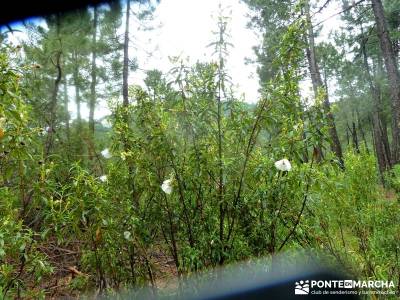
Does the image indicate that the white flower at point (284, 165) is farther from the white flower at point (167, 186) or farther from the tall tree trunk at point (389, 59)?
the tall tree trunk at point (389, 59)

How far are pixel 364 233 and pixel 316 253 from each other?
1308 mm

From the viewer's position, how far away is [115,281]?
2.35 m

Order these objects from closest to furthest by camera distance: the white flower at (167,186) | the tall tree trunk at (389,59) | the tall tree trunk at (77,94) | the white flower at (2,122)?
Result: the white flower at (2,122), the white flower at (167,186), the tall tree trunk at (389,59), the tall tree trunk at (77,94)

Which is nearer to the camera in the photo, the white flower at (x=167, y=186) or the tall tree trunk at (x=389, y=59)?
the white flower at (x=167, y=186)

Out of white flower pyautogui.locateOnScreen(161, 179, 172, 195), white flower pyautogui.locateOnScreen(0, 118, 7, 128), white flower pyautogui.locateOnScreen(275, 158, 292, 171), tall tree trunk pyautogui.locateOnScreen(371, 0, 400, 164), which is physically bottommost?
white flower pyautogui.locateOnScreen(161, 179, 172, 195)

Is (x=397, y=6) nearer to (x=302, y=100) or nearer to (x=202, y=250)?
(x=302, y=100)

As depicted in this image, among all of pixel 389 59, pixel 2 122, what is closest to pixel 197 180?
pixel 2 122

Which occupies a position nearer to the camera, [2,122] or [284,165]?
[2,122]

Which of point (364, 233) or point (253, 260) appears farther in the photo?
point (364, 233)

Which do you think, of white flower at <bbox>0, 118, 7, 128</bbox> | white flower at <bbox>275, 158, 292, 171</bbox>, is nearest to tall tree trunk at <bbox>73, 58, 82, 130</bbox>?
white flower at <bbox>0, 118, 7, 128</bbox>

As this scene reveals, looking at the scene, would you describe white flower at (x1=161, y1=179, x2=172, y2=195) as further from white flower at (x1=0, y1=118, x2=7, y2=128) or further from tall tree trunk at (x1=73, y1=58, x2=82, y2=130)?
tall tree trunk at (x1=73, y1=58, x2=82, y2=130)

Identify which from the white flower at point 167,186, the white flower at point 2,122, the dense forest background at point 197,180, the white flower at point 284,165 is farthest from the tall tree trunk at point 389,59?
the white flower at point 2,122

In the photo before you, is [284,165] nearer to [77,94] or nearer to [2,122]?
[2,122]

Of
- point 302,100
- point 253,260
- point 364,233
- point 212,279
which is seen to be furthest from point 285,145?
point 364,233
